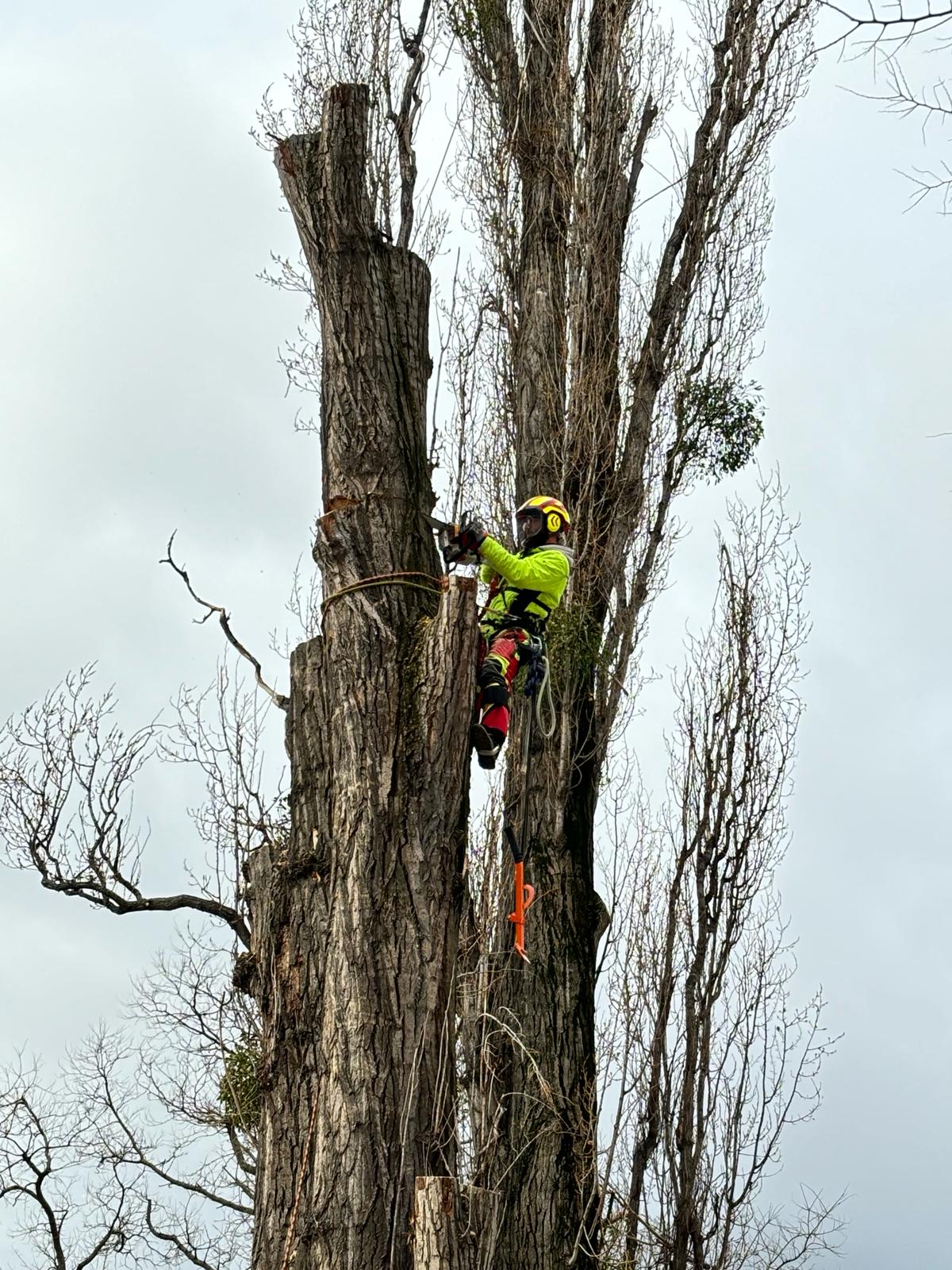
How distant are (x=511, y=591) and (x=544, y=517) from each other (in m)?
0.43

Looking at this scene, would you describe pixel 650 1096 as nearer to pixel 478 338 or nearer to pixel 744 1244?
pixel 744 1244

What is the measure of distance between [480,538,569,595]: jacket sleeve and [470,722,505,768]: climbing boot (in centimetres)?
77

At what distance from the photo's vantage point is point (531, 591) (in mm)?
6680

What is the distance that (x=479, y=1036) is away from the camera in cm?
794

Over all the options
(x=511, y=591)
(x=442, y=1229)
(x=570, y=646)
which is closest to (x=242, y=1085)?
(x=570, y=646)

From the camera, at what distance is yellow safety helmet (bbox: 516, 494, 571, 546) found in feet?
22.4

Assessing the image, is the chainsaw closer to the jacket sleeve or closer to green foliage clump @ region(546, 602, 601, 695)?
the jacket sleeve

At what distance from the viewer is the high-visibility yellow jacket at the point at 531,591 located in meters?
6.54

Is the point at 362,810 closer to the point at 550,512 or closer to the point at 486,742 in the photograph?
the point at 486,742

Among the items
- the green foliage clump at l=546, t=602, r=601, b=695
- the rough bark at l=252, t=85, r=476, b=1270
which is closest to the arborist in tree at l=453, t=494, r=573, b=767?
the rough bark at l=252, t=85, r=476, b=1270

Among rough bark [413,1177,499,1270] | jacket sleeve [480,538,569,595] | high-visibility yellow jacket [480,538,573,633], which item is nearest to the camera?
rough bark [413,1177,499,1270]

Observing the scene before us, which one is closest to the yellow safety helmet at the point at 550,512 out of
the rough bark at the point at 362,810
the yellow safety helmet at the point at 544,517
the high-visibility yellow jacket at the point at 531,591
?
the yellow safety helmet at the point at 544,517

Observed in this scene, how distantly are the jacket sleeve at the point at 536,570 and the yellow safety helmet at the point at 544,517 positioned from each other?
175mm

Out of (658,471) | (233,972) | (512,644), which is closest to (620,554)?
(658,471)
